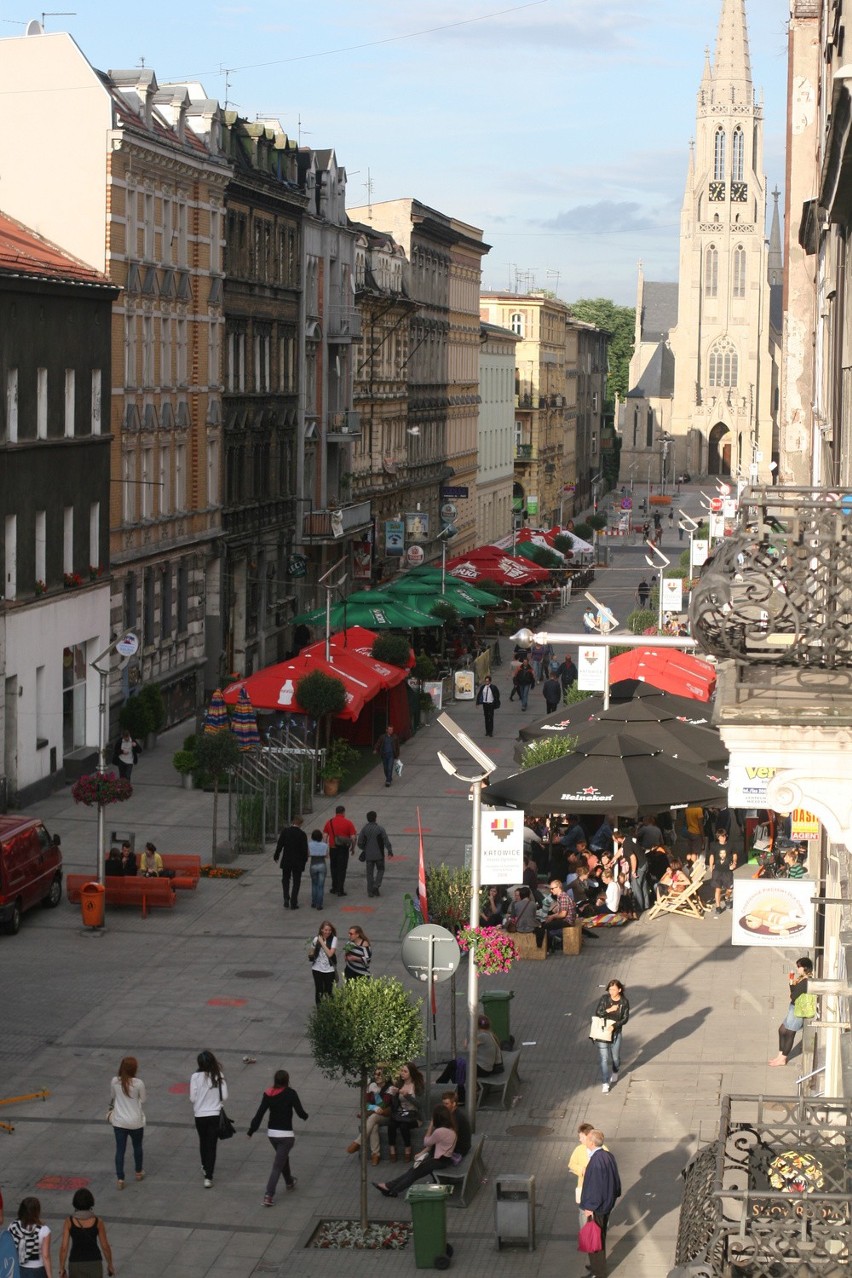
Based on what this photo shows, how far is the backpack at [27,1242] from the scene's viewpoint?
15.5 m

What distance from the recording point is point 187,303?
53.4 m

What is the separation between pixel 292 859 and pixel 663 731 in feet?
23.1

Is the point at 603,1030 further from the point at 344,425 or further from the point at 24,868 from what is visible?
the point at 344,425

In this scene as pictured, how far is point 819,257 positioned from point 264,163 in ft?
135

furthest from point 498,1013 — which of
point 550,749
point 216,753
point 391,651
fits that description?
point 391,651

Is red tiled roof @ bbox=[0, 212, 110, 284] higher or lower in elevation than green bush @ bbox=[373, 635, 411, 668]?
higher

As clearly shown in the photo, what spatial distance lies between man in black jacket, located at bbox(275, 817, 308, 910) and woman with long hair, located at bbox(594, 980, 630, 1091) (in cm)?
948

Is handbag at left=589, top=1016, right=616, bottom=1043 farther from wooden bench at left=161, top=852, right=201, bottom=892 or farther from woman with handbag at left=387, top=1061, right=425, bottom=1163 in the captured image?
wooden bench at left=161, top=852, right=201, bottom=892

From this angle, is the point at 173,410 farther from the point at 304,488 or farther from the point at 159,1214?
the point at 159,1214

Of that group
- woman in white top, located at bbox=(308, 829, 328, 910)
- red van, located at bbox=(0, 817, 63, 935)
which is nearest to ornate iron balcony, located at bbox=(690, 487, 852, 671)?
red van, located at bbox=(0, 817, 63, 935)

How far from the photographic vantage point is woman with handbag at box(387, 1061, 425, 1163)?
20.7 m

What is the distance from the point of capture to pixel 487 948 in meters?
21.4

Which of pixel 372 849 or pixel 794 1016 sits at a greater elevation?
pixel 372 849

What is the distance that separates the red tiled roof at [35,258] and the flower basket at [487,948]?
21142 millimetres
